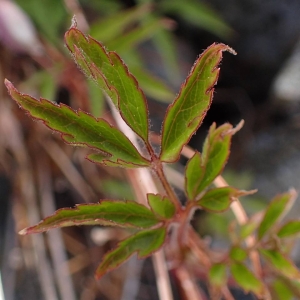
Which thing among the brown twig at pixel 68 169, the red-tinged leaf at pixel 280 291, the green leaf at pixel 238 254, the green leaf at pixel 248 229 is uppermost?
the brown twig at pixel 68 169

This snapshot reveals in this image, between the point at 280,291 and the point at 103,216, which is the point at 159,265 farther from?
the point at 103,216

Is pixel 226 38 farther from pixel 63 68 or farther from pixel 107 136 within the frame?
pixel 107 136

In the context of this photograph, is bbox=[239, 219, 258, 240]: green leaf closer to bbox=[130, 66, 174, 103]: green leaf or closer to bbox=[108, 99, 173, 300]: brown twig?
bbox=[108, 99, 173, 300]: brown twig

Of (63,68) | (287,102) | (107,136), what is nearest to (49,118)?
(107,136)

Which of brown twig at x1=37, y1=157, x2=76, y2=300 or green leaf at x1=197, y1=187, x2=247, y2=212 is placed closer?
green leaf at x1=197, y1=187, x2=247, y2=212

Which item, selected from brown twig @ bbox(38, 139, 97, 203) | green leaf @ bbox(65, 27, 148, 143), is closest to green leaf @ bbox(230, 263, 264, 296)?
green leaf @ bbox(65, 27, 148, 143)

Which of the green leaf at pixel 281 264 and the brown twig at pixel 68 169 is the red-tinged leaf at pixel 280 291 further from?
the brown twig at pixel 68 169

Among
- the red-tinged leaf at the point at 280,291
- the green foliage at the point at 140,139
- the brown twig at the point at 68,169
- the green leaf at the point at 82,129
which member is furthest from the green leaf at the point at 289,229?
the brown twig at the point at 68,169
